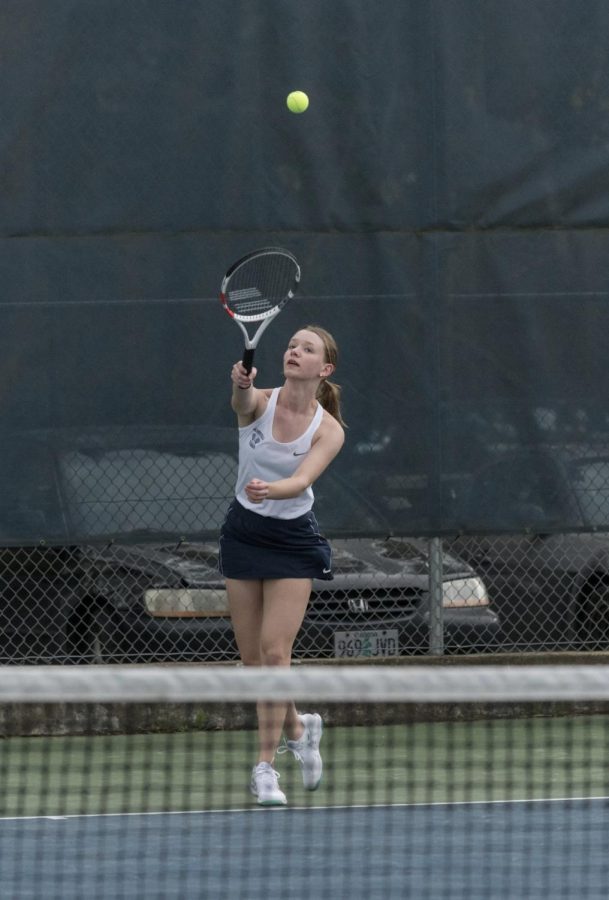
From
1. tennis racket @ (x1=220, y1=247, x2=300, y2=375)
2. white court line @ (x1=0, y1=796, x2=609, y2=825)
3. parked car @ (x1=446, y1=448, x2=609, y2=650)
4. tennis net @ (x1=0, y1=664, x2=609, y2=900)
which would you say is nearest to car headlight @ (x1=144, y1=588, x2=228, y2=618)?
tennis net @ (x1=0, y1=664, x2=609, y2=900)

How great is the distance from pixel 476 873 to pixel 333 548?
10.1 feet

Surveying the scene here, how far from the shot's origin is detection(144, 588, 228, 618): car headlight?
25.0 feet

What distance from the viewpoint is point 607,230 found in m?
7.60

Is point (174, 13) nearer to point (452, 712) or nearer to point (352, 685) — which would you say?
point (452, 712)

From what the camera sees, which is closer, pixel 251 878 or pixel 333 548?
pixel 251 878

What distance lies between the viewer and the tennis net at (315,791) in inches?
148

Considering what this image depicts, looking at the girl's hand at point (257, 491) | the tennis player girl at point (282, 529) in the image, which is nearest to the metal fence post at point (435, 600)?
the tennis player girl at point (282, 529)

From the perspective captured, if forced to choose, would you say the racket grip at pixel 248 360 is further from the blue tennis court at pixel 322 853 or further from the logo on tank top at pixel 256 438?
the blue tennis court at pixel 322 853

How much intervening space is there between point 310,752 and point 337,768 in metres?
0.61

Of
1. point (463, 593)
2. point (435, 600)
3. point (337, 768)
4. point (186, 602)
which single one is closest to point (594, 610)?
point (463, 593)

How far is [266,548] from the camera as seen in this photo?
597 centimetres

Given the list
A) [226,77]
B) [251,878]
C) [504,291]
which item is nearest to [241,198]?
[226,77]

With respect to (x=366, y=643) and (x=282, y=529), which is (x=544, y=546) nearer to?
(x=366, y=643)

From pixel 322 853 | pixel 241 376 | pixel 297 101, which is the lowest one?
pixel 322 853
